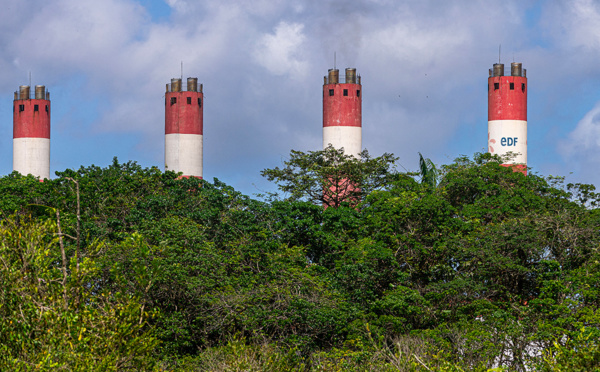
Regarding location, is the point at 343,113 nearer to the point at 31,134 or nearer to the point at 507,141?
the point at 507,141

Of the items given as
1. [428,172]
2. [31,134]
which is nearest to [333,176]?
[428,172]

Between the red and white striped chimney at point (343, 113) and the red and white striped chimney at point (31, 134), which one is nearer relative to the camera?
the red and white striped chimney at point (343, 113)

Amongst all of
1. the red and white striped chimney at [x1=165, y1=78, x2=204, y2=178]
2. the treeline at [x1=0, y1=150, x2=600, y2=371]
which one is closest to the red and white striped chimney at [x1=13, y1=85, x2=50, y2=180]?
the red and white striped chimney at [x1=165, y1=78, x2=204, y2=178]

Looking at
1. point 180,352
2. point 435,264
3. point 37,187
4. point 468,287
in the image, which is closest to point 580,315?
point 468,287

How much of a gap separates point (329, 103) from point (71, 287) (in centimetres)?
3101

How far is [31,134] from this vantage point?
2110 inches

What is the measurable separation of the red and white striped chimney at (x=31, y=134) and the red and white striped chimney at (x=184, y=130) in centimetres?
806

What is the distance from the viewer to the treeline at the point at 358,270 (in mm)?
24955

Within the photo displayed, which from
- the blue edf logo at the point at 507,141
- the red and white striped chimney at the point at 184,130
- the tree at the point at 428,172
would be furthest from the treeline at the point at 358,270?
the red and white striped chimney at the point at 184,130

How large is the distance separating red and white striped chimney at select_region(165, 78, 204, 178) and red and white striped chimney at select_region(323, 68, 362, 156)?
860 centimetres

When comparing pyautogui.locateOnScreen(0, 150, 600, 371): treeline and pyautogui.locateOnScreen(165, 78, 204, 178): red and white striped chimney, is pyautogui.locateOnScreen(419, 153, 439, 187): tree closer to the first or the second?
pyautogui.locateOnScreen(0, 150, 600, 371): treeline

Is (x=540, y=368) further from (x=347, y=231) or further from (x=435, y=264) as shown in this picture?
(x=347, y=231)

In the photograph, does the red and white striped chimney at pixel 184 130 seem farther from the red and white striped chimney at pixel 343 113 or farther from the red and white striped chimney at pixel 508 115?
the red and white striped chimney at pixel 508 115

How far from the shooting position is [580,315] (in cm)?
2602
